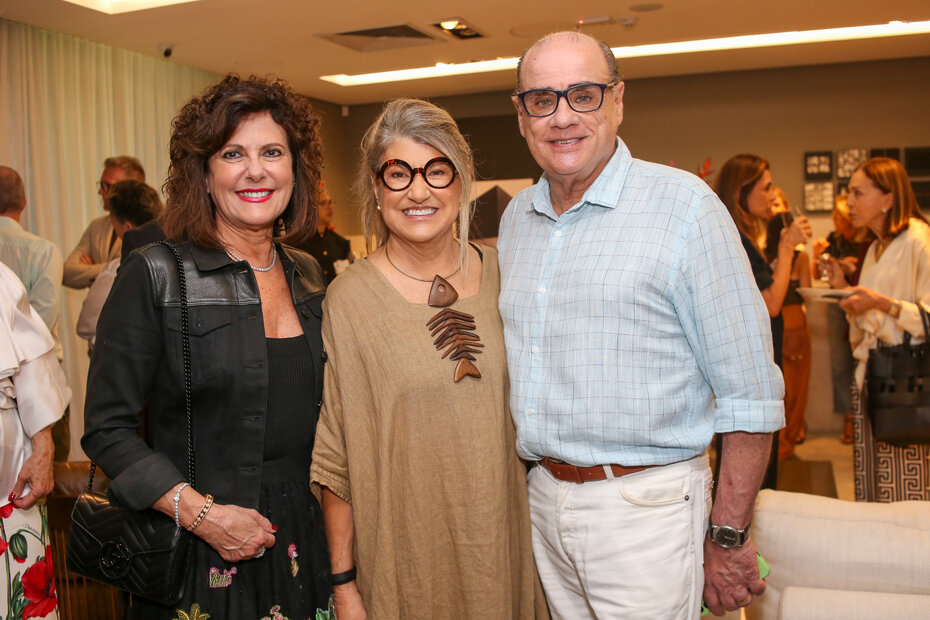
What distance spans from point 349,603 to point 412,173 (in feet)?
3.21

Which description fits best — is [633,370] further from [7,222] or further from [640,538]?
[7,222]

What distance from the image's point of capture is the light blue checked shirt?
1597 mm

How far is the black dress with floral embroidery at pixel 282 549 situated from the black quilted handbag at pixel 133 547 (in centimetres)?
6

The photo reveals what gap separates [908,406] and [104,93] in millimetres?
6617

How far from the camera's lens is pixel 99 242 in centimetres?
513

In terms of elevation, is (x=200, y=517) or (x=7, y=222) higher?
(x=7, y=222)

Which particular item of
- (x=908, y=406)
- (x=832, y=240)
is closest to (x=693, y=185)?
(x=908, y=406)

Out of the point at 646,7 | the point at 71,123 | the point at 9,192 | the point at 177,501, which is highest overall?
the point at 646,7

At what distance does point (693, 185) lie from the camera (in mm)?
1654

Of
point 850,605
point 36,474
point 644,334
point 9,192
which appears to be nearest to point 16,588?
point 36,474

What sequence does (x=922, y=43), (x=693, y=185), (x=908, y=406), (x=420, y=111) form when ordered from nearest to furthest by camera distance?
(x=693, y=185) < (x=420, y=111) < (x=908, y=406) < (x=922, y=43)

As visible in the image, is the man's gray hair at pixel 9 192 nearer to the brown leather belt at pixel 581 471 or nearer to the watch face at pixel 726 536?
the brown leather belt at pixel 581 471

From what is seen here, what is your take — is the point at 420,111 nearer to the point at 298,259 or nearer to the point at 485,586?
the point at 298,259

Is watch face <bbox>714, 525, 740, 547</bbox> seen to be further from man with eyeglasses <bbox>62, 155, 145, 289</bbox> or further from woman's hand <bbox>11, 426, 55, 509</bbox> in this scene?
man with eyeglasses <bbox>62, 155, 145, 289</bbox>
